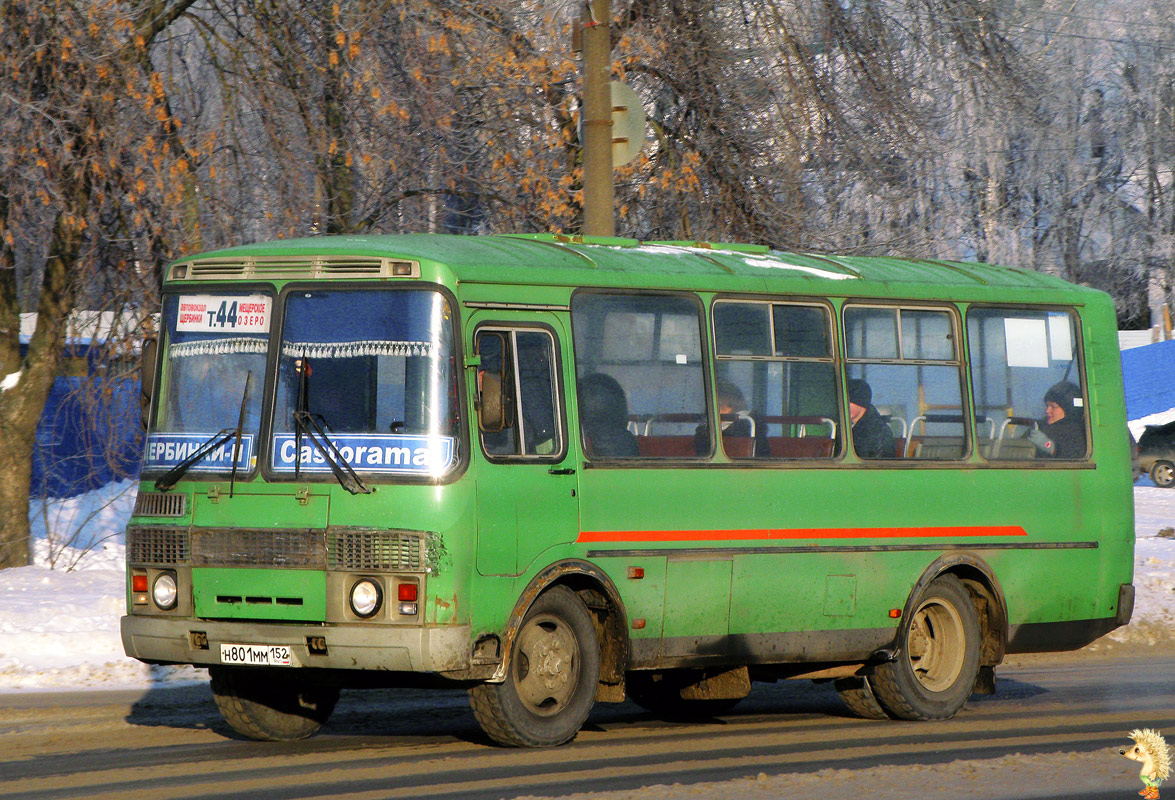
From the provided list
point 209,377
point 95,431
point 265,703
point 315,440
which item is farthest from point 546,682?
point 95,431

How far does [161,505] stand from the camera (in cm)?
837

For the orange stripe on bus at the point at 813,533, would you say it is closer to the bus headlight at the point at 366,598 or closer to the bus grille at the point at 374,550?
the bus grille at the point at 374,550

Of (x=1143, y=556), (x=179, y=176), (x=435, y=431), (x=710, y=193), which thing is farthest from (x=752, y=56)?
(x=435, y=431)

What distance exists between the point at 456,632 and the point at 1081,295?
5605 millimetres

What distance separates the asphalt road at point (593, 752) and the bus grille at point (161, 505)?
1.19 meters

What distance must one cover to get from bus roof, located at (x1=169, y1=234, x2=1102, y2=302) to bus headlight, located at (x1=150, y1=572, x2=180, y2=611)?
1590mm

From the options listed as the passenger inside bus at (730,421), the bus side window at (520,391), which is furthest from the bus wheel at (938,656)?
the bus side window at (520,391)

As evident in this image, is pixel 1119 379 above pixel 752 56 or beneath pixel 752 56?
beneath

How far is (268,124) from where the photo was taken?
13922 millimetres

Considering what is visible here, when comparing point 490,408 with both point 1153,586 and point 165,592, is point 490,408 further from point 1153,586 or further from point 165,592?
point 1153,586

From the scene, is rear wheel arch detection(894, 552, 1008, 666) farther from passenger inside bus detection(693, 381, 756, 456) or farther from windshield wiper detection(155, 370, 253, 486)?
windshield wiper detection(155, 370, 253, 486)

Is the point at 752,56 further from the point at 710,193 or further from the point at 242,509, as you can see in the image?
the point at 242,509

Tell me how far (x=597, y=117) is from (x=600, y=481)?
15.8 feet

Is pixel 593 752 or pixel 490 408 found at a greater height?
pixel 490 408
